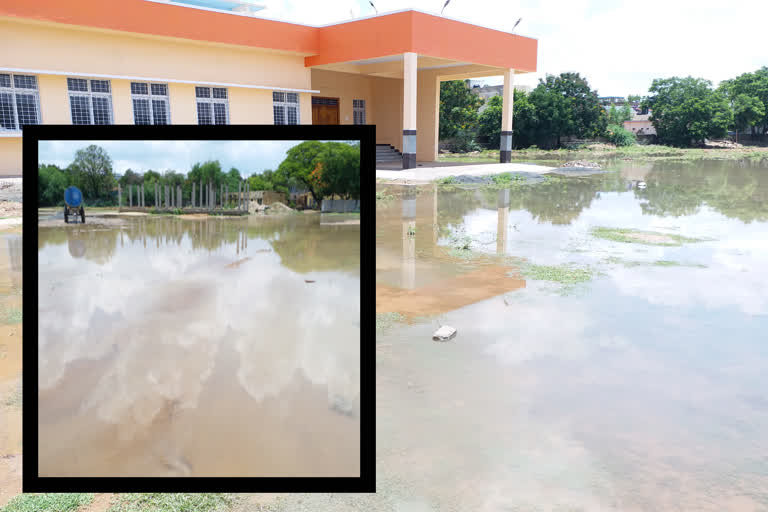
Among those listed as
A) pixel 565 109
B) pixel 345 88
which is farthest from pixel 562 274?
pixel 565 109

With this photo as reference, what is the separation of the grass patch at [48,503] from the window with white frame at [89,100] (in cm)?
1529

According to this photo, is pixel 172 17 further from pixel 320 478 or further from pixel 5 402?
pixel 320 478

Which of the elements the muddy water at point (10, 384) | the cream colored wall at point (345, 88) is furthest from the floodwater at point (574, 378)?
the cream colored wall at point (345, 88)

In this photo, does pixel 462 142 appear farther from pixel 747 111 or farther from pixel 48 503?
pixel 48 503

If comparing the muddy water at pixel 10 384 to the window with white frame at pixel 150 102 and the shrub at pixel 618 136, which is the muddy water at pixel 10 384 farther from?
the shrub at pixel 618 136

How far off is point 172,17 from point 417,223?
1112 cm

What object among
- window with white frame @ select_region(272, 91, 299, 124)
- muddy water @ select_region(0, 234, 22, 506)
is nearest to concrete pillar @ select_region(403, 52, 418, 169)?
window with white frame @ select_region(272, 91, 299, 124)

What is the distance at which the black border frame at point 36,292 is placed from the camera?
1571mm

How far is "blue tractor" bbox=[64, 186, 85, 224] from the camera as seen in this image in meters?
1.59

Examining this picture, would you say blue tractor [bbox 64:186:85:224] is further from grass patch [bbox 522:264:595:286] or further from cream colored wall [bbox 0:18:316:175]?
cream colored wall [bbox 0:18:316:175]

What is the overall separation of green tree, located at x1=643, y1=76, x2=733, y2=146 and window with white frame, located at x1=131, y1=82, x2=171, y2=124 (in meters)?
37.7

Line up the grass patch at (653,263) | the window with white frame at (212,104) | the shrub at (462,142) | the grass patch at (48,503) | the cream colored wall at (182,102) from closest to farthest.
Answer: the grass patch at (48,503) → the grass patch at (653,263) → the cream colored wall at (182,102) → the window with white frame at (212,104) → the shrub at (462,142)

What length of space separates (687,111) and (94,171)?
4706 centimetres

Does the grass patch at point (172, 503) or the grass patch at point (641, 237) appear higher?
the grass patch at point (641, 237)
